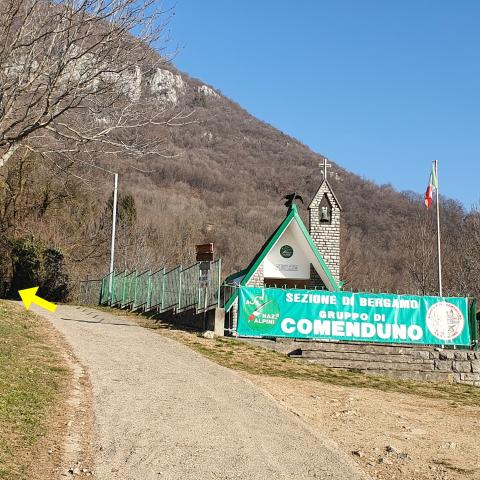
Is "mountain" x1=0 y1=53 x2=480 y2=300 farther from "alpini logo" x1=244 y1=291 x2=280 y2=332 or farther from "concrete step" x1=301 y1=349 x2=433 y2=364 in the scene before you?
"concrete step" x1=301 y1=349 x2=433 y2=364

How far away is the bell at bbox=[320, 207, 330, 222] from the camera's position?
2666cm

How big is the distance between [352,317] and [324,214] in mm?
7174

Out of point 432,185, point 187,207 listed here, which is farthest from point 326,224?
point 187,207

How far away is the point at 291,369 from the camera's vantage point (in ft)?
52.7

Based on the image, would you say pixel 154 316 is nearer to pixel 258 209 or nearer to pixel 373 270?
pixel 373 270

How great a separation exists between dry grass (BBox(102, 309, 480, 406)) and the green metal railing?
1.83 metres

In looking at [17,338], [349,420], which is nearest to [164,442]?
[349,420]

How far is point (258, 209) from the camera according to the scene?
8462cm

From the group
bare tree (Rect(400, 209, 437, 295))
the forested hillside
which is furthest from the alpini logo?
bare tree (Rect(400, 209, 437, 295))

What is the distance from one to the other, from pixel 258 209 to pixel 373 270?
2512 centimetres

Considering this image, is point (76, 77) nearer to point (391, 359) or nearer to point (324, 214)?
point (391, 359)

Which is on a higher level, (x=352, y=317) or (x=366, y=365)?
(x=352, y=317)

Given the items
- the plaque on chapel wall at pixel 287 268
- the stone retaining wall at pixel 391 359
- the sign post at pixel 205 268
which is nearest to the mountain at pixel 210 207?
the sign post at pixel 205 268

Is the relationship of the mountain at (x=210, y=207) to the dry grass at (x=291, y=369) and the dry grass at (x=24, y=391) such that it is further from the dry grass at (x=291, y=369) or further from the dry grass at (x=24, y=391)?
the dry grass at (x=291, y=369)
